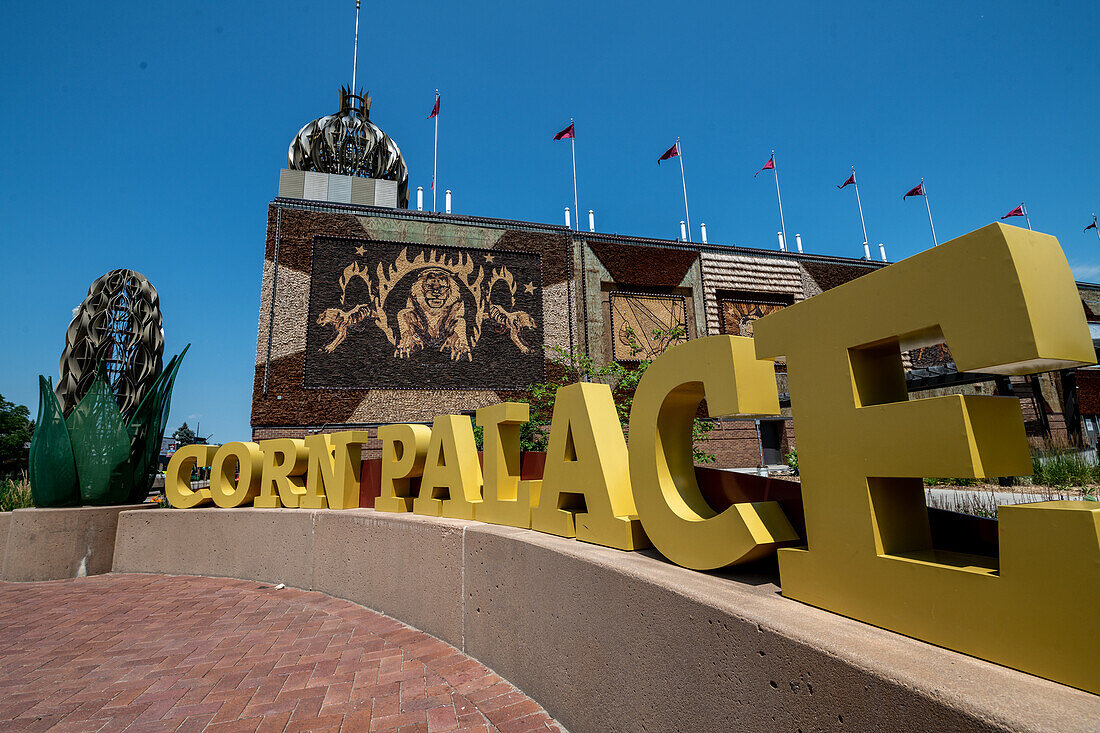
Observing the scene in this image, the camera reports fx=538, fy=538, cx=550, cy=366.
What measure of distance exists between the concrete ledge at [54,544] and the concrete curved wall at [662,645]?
490 centimetres

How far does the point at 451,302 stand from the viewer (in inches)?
720

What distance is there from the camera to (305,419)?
16.1m

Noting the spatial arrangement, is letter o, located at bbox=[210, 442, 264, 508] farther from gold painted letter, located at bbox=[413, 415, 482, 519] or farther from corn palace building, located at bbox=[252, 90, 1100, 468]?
corn palace building, located at bbox=[252, 90, 1100, 468]

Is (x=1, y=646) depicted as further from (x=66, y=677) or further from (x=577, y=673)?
(x=577, y=673)

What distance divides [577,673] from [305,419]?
15.3 m

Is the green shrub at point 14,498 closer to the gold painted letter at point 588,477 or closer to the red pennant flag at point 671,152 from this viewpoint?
the gold painted letter at point 588,477

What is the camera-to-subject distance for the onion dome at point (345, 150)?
2188 cm

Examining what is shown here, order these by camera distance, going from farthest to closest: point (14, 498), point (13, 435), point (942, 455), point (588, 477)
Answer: point (13, 435) → point (14, 498) → point (588, 477) → point (942, 455)

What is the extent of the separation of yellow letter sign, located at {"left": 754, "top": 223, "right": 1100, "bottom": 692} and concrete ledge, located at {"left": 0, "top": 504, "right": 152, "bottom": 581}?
9.16 meters

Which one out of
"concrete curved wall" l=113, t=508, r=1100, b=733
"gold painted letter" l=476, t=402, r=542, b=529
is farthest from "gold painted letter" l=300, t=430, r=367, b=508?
"gold painted letter" l=476, t=402, r=542, b=529

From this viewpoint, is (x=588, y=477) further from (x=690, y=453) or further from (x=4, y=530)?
(x=4, y=530)

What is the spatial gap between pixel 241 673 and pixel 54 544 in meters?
5.65

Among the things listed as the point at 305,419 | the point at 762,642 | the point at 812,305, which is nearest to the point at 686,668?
the point at 762,642

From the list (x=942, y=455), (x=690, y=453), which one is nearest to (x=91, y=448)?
(x=690, y=453)
